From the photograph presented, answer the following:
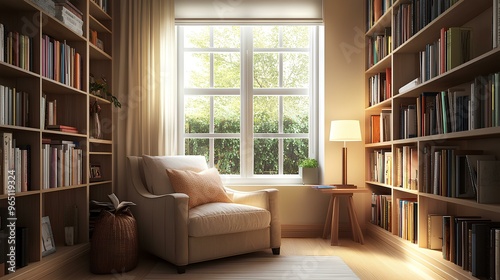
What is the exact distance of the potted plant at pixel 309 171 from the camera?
4.47m

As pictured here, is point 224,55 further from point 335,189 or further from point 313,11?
point 335,189

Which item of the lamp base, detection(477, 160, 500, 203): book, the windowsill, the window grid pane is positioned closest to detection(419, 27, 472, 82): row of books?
detection(477, 160, 500, 203): book

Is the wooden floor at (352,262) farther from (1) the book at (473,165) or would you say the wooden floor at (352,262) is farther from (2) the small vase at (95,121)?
(2) the small vase at (95,121)

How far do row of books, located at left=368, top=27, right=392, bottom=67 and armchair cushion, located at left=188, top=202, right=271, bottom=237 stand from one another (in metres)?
1.89

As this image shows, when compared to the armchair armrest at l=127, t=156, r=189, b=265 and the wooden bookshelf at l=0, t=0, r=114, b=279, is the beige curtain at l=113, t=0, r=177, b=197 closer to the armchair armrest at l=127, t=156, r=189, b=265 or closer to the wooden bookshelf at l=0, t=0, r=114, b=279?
the wooden bookshelf at l=0, t=0, r=114, b=279

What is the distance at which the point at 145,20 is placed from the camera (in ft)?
14.1

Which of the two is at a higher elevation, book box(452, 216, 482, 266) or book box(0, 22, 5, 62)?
book box(0, 22, 5, 62)

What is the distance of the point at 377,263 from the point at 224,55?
2.67m

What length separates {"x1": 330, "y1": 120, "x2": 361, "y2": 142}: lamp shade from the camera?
13.2 feet

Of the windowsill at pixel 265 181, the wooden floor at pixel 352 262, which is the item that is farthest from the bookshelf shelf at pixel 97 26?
the wooden floor at pixel 352 262

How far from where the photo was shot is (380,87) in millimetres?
4105

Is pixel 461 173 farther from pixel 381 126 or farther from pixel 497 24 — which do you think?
pixel 381 126

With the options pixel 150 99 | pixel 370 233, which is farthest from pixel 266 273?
pixel 150 99

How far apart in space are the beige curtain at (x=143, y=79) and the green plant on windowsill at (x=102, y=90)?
127mm
